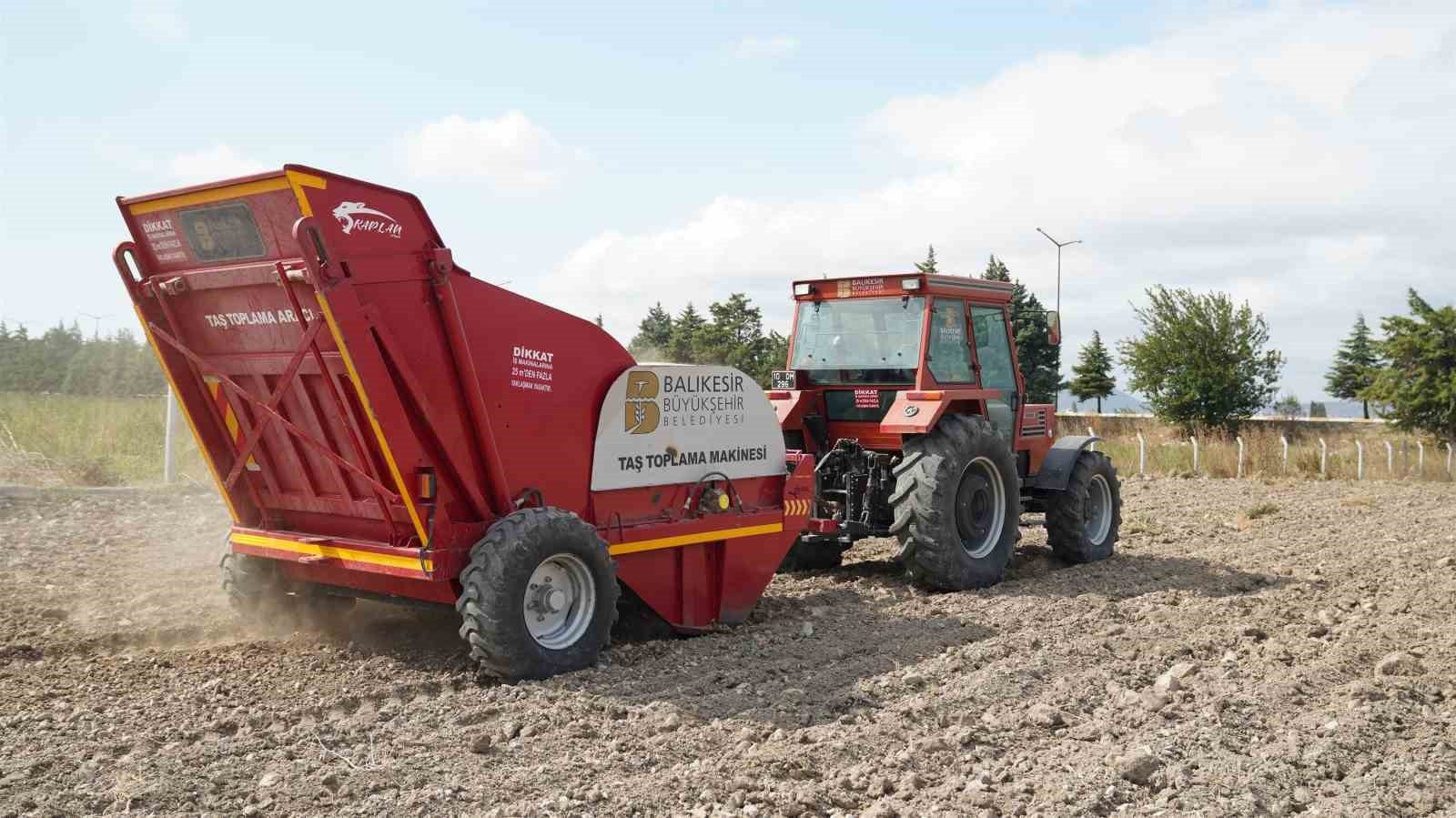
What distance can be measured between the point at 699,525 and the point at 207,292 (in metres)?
2.87

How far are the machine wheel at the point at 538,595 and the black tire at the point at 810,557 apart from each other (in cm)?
362

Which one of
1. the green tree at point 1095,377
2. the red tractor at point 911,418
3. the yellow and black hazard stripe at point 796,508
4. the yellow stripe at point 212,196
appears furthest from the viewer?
the green tree at point 1095,377

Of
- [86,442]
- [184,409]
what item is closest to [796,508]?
[184,409]

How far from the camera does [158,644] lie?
6383 millimetres

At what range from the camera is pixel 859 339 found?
9109mm

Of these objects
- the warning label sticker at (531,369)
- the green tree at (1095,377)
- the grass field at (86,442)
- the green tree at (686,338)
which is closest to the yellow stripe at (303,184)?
the warning label sticker at (531,369)

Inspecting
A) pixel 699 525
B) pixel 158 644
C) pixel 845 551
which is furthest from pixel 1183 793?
pixel 845 551

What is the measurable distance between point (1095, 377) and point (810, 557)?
133 ft

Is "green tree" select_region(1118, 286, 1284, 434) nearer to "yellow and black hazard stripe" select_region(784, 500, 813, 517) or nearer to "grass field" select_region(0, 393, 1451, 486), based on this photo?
"grass field" select_region(0, 393, 1451, 486)

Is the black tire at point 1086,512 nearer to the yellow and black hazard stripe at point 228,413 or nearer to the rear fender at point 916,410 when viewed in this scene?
the rear fender at point 916,410

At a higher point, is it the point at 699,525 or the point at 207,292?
the point at 207,292

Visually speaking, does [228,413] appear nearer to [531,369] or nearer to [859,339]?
[531,369]

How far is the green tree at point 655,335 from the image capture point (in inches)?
972

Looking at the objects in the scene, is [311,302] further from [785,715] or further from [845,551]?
[845,551]
